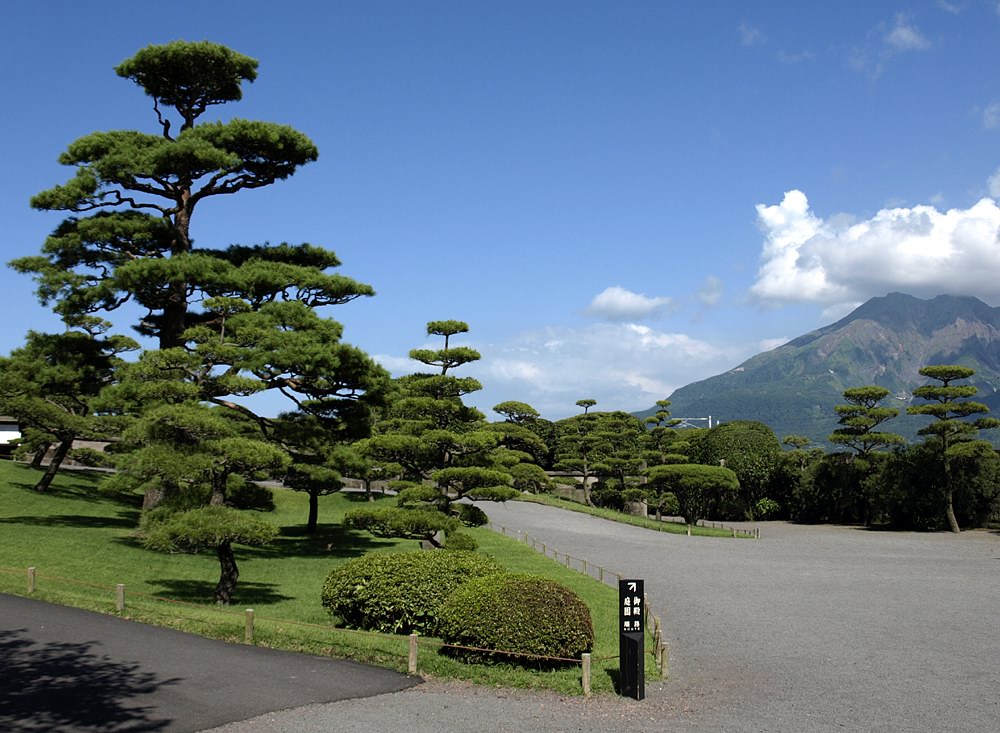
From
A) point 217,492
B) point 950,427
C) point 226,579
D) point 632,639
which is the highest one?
point 950,427

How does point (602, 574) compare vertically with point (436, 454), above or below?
below

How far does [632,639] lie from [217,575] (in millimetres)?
14947

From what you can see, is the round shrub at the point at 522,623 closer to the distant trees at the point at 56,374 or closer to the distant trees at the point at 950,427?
the distant trees at the point at 56,374

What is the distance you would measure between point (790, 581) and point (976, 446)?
23954mm

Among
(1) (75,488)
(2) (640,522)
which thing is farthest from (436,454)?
(2) (640,522)

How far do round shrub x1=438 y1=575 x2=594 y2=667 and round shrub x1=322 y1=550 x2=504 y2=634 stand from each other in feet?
6.23

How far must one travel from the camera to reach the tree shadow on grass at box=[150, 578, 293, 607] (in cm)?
1741

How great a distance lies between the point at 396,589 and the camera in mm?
13820

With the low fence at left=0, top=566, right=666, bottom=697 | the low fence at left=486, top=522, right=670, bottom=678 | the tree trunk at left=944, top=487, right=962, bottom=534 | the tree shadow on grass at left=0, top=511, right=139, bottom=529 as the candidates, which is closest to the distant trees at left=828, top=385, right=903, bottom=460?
the tree trunk at left=944, top=487, right=962, bottom=534

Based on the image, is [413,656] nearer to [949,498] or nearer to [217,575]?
[217,575]

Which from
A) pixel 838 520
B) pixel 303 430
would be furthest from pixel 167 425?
pixel 838 520

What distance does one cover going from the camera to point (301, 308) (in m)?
22.4

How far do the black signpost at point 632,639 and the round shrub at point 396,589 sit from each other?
411cm

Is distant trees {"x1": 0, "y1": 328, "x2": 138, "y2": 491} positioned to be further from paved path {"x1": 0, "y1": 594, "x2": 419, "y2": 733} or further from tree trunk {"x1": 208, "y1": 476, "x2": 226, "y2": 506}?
paved path {"x1": 0, "y1": 594, "x2": 419, "y2": 733}
